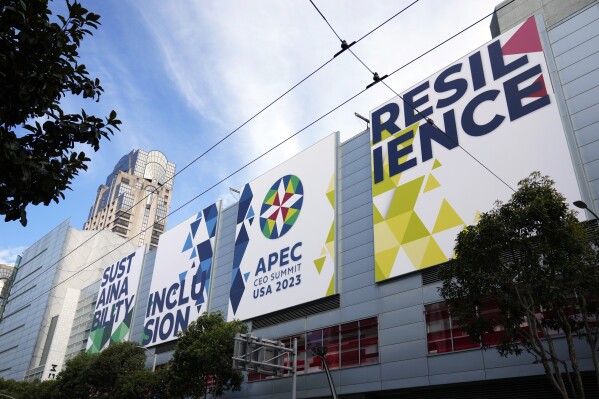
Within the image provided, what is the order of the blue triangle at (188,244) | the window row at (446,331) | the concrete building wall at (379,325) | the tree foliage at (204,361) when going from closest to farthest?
the window row at (446,331), the concrete building wall at (379,325), the tree foliage at (204,361), the blue triangle at (188,244)

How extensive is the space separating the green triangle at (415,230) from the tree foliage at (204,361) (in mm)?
10995

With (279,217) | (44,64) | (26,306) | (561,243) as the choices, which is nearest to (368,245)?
(279,217)

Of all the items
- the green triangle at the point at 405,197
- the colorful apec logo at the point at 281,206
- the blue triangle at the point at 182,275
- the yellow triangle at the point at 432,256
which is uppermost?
the colorful apec logo at the point at 281,206

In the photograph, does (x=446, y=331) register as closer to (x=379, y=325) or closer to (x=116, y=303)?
(x=379, y=325)

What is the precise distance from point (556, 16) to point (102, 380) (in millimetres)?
37765

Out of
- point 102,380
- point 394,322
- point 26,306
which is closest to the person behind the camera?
point 394,322

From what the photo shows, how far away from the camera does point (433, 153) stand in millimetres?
27250

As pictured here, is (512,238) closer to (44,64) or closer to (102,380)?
(44,64)

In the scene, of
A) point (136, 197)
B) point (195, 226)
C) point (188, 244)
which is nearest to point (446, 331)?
point (188, 244)

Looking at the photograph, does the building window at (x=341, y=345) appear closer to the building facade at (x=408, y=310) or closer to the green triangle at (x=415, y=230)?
the building facade at (x=408, y=310)

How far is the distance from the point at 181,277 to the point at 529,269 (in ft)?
108

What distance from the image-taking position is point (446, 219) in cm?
2512

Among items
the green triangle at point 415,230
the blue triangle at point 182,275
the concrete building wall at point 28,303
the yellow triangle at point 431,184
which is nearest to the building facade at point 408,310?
the green triangle at point 415,230

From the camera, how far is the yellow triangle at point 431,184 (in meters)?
26.5
